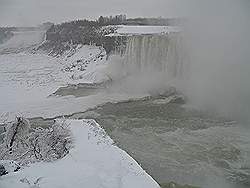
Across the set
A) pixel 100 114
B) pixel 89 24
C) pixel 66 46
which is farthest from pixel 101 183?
pixel 89 24

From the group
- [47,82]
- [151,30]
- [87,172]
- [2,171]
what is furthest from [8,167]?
[151,30]

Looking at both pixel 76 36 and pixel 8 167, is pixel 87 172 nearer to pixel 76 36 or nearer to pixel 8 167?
pixel 8 167

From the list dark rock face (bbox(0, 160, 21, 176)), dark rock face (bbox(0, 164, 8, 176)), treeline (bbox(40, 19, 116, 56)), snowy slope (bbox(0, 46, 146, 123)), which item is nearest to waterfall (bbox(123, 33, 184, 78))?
snowy slope (bbox(0, 46, 146, 123))

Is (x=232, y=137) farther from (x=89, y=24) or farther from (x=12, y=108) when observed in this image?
(x=89, y=24)

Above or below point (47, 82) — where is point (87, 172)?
above

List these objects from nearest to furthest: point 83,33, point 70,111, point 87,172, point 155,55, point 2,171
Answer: point 2,171 < point 87,172 < point 70,111 < point 155,55 < point 83,33

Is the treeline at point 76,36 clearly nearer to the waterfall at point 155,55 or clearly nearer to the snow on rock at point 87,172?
the waterfall at point 155,55
